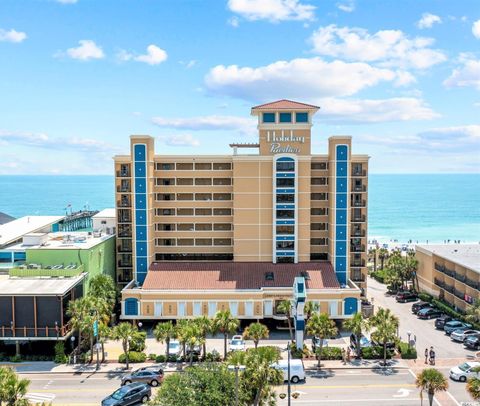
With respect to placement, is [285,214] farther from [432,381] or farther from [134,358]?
[432,381]

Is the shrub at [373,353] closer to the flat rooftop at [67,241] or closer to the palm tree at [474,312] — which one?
the palm tree at [474,312]

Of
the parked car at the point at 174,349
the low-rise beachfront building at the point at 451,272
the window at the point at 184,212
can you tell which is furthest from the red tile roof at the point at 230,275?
the low-rise beachfront building at the point at 451,272

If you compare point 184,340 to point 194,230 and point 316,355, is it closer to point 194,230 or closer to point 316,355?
point 316,355

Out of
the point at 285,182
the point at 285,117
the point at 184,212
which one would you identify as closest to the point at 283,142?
the point at 285,117

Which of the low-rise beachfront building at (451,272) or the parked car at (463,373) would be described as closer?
the parked car at (463,373)

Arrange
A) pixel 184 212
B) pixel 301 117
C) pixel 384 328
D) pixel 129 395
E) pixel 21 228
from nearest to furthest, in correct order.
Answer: pixel 129 395 → pixel 384 328 → pixel 301 117 → pixel 184 212 → pixel 21 228

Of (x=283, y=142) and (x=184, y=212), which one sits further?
(x=184, y=212)
